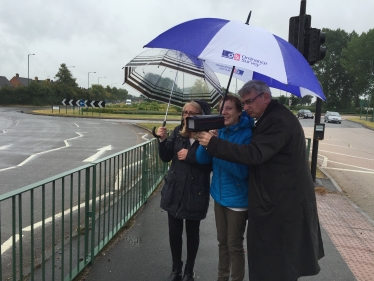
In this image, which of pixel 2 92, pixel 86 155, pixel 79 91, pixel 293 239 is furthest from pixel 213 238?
pixel 79 91

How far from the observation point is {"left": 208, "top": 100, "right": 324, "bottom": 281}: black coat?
7.62 feet

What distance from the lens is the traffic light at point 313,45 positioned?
245 inches

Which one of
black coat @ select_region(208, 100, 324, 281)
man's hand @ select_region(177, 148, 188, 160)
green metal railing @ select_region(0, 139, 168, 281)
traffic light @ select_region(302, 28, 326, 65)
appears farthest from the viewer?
traffic light @ select_region(302, 28, 326, 65)

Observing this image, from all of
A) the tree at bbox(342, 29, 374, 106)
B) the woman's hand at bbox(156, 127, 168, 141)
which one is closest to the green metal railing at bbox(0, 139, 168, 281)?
the woman's hand at bbox(156, 127, 168, 141)

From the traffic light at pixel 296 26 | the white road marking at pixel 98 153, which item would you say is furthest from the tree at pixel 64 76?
the traffic light at pixel 296 26

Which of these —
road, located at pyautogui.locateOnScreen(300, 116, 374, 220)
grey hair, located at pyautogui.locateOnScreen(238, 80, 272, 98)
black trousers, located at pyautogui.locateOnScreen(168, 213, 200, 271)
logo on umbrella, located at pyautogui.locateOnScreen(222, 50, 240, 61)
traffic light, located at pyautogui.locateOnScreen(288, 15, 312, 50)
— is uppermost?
traffic light, located at pyautogui.locateOnScreen(288, 15, 312, 50)

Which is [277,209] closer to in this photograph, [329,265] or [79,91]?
[329,265]

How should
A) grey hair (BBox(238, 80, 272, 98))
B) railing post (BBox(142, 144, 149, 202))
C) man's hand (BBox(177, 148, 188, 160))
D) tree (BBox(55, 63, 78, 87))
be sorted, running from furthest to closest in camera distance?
tree (BBox(55, 63, 78, 87))
railing post (BBox(142, 144, 149, 202))
man's hand (BBox(177, 148, 188, 160))
grey hair (BBox(238, 80, 272, 98))

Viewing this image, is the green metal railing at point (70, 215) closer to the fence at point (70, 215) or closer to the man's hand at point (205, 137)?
the fence at point (70, 215)

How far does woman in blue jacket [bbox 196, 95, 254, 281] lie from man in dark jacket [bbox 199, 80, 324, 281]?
0.19 metres

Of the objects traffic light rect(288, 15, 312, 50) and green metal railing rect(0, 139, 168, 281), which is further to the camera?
traffic light rect(288, 15, 312, 50)

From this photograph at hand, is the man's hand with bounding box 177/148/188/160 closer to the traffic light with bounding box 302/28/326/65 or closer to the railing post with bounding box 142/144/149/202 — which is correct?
the railing post with bounding box 142/144/149/202

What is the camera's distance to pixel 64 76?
74688 millimetres

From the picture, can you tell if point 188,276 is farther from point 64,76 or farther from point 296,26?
point 64,76
